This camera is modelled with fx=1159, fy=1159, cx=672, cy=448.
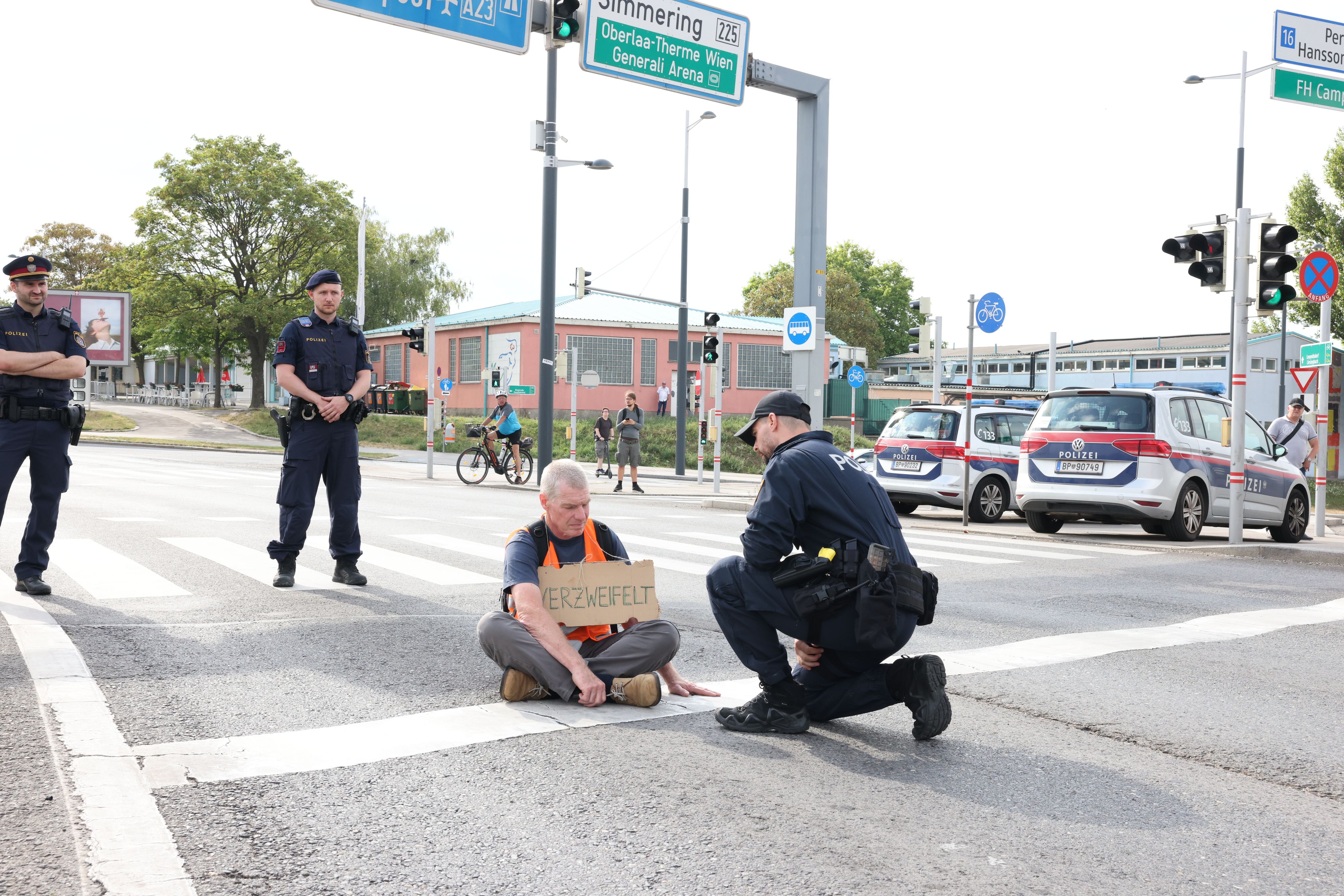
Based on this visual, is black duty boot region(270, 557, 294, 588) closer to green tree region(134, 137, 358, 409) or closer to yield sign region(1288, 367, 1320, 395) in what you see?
yield sign region(1288, 367, 1320, 395)

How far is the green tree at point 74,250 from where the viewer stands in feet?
266

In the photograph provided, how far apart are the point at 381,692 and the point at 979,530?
11.6 m

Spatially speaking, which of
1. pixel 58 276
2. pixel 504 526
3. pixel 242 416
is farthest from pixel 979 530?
pixel 58 276

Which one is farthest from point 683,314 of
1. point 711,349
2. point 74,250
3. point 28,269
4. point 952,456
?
point 74,250

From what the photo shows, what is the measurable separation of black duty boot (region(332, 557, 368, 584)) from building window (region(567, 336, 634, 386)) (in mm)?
39677

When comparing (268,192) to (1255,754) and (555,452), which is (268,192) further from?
(1255,754)

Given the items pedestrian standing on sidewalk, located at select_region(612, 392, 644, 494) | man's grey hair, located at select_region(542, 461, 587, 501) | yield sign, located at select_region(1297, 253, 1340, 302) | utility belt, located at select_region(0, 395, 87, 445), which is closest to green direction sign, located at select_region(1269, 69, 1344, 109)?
yield sign, located at select_region(1297, 253, 1340, 302)

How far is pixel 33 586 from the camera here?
761 centimetres

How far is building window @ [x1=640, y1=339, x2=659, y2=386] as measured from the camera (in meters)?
49.7

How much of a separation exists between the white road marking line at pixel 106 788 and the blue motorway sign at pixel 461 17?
800 cm

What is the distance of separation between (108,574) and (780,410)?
630 centimetres

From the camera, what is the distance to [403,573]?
9.38 m

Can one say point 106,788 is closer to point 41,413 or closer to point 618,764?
point 618,764

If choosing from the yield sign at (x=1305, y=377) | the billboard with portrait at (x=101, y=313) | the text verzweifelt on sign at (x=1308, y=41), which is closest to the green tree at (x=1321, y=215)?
the yield sign at (x=1305, y=377)
